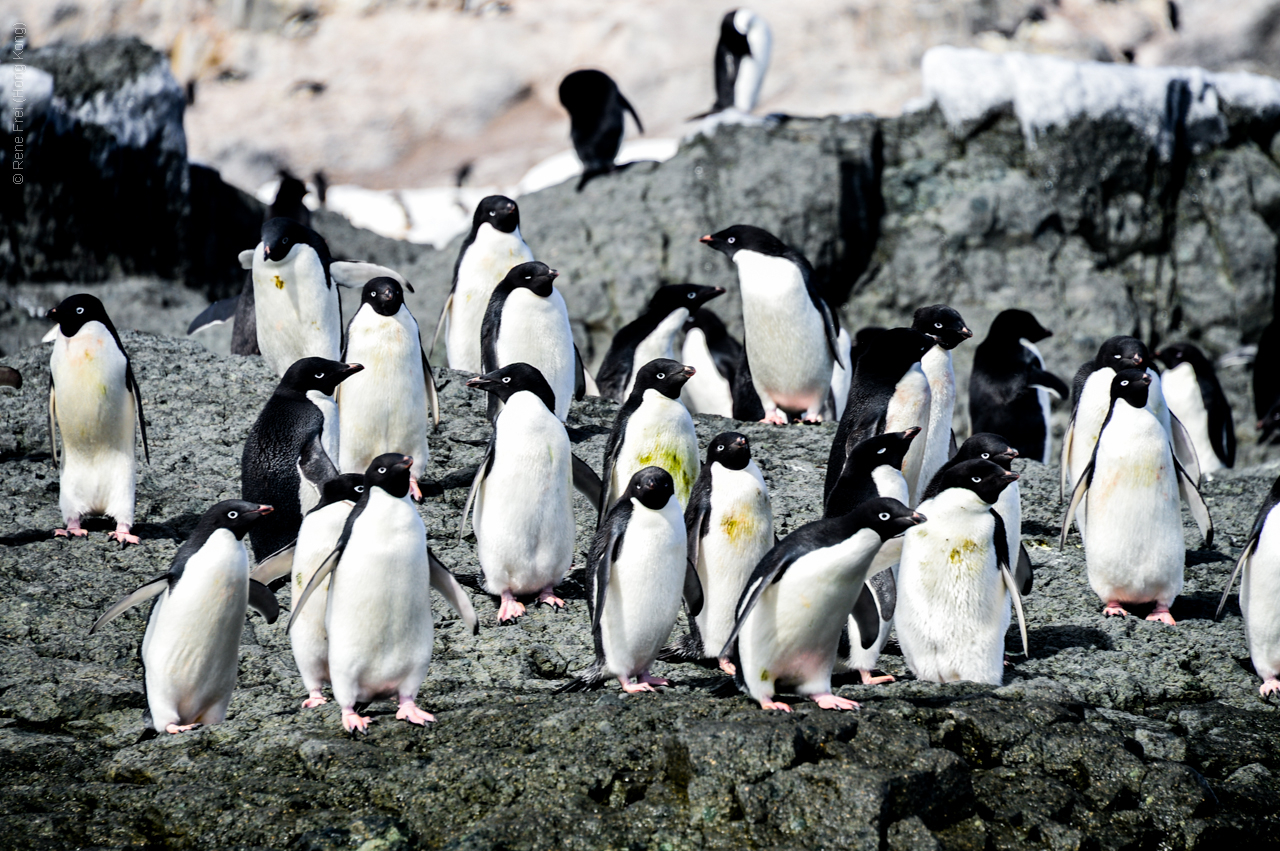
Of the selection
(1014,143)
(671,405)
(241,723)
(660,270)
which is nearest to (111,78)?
(660,270)

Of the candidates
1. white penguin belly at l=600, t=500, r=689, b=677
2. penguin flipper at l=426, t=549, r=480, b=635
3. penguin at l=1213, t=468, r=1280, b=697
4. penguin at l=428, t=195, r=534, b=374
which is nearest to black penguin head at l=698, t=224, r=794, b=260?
penguin at l=428, t=195, r=534, b=374

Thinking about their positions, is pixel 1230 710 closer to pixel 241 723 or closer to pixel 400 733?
pixel 400 733

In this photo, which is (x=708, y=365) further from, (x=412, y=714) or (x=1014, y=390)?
(x=412, y=714)

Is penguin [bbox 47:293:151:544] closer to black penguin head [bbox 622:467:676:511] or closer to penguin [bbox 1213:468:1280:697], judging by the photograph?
black penguin head [bbox 622:467:676:511]

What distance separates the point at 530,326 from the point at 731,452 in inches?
91.7

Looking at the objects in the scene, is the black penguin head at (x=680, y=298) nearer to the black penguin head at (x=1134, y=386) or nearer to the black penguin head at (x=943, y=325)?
the black penguin head at (x=943, y=325)

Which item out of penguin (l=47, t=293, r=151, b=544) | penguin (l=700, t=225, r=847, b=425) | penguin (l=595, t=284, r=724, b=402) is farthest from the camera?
penguin (l=595, t=284, r=724, b=402)

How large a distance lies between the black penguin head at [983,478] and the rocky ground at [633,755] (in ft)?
2.42

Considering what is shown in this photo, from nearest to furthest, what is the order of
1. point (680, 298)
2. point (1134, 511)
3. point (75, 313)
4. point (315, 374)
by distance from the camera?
point (1134, 511) → point (315, 374) → point (75, 313) → point (680, 298)

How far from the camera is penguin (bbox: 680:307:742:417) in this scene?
10.1 m

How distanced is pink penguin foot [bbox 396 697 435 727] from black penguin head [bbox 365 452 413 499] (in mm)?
714

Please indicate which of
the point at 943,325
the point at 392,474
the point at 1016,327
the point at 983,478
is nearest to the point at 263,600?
the point at 392,474

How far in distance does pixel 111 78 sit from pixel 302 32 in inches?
490

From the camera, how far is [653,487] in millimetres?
4723
